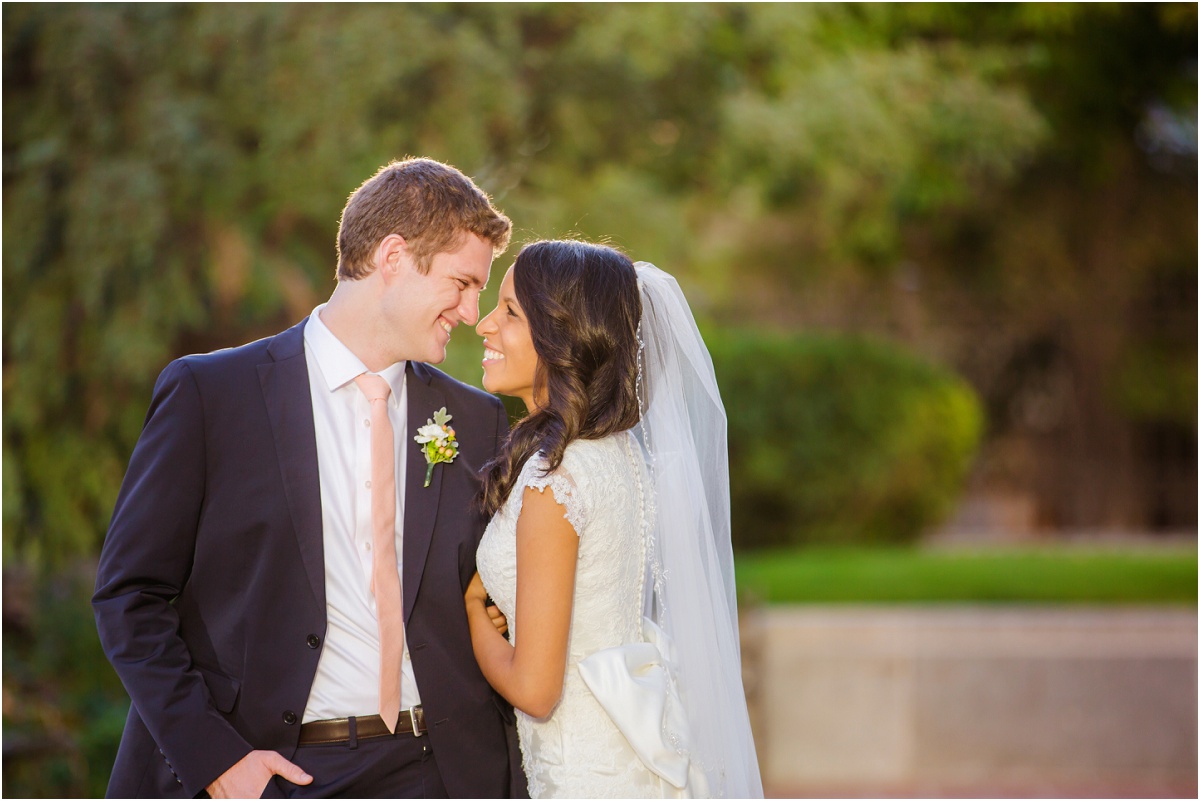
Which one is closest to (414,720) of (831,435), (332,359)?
(332,359)

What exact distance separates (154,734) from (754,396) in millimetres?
9092

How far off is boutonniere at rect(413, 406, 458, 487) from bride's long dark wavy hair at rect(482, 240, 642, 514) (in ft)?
0.44

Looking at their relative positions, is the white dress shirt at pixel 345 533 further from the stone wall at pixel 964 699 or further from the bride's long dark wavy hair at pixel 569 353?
the stone wall at pixel 964 699

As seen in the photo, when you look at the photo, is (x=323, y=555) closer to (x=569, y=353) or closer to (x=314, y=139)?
(x=569, y=353)

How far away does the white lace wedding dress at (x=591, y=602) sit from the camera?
309 centimetres

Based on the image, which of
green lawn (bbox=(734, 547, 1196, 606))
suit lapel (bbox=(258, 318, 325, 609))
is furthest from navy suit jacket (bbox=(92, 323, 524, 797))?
green lawn (bbox=(734, 547, 1196, 606))

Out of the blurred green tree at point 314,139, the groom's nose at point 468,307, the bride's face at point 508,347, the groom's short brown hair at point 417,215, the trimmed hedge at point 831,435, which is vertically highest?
the blurred green tree at point 314,139

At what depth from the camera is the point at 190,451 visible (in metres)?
2.85

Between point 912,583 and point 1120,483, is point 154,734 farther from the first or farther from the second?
point 1120,483

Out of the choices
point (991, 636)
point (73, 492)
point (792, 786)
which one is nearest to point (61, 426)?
point (73, 492)

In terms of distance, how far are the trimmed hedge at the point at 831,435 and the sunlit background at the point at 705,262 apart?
0.04 metres

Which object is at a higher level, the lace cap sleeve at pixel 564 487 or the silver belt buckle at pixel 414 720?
the lace cap sleeve at pixel 564 487

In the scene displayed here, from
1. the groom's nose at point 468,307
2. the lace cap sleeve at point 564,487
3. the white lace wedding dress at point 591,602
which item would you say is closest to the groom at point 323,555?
the groom's nose at point 468,307

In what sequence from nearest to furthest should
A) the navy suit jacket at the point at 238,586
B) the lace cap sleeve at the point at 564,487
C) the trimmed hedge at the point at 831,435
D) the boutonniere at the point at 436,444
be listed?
the navy suit jacket at the point at 238,586
the lace cap sleeve at the point at 564,487
the boutonniere at the point at 436,444
the trimmed hedge at the point at 831,435
